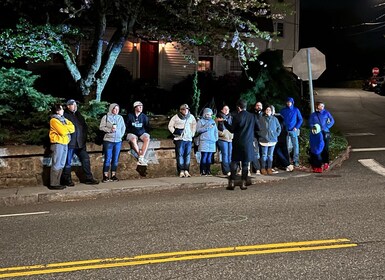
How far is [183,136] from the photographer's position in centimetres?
1250

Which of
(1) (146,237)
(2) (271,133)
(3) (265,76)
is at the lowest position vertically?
(1) (146,237)

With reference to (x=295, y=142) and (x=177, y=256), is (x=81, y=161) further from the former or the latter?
(x=177, y=256)

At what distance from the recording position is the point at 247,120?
10.9 m

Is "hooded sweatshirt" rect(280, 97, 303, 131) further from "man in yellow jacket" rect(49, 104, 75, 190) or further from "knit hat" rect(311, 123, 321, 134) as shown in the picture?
"man in yellow jacket" rect(49, 104, 75, 190)

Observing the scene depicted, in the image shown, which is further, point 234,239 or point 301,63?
point 301,63

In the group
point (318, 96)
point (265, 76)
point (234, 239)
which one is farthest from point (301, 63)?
point (318, 96)

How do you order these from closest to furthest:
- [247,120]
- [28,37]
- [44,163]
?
1. [247,120]
2. [44,163]
3. [28,37]

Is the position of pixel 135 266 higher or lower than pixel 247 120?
lower

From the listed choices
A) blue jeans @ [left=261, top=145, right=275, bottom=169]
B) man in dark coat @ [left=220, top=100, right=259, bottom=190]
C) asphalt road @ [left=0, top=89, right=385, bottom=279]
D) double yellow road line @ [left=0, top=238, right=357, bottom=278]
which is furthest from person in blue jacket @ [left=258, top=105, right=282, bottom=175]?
double yellow road line @ [left=0, top=238, right=357, bottom=278]

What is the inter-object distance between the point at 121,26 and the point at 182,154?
4.92 m

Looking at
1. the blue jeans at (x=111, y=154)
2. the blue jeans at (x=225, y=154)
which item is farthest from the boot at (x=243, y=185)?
the blue jeans at (x=111, y=154)

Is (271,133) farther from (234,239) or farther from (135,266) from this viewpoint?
(135,266)

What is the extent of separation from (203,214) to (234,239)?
170cm

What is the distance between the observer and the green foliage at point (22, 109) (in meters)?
12.0
